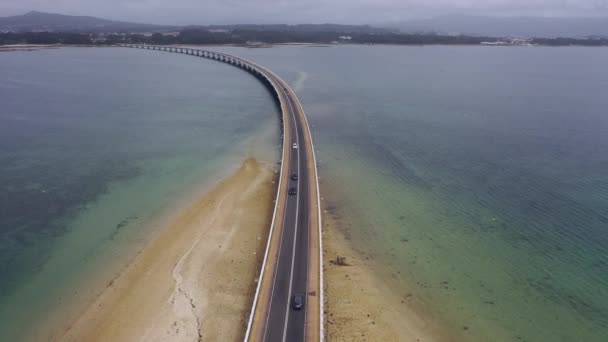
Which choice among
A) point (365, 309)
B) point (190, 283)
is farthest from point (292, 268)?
point (190, 283)

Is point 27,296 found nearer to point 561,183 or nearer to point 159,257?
point 159,257

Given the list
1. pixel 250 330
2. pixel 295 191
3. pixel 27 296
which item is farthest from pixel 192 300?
pixel 295 191

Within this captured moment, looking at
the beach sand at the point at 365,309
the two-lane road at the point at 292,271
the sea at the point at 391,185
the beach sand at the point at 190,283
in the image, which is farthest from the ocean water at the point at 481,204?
the beach sand at the point at 190,283

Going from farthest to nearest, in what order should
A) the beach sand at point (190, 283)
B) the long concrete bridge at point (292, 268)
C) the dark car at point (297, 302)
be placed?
the beach sand at point (190, 283)
the dark car at point (297, 302)
the long concrete bridge at point (292, 268)

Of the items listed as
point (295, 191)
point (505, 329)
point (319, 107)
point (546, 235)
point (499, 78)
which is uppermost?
point (499, 78)

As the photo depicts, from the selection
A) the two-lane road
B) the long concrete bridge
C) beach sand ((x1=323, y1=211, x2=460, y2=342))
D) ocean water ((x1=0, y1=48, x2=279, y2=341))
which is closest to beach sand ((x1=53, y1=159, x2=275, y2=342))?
the long concrete bridge

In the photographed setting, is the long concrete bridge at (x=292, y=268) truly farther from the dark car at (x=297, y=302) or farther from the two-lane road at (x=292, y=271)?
the dark car at (x=297, y=302)
